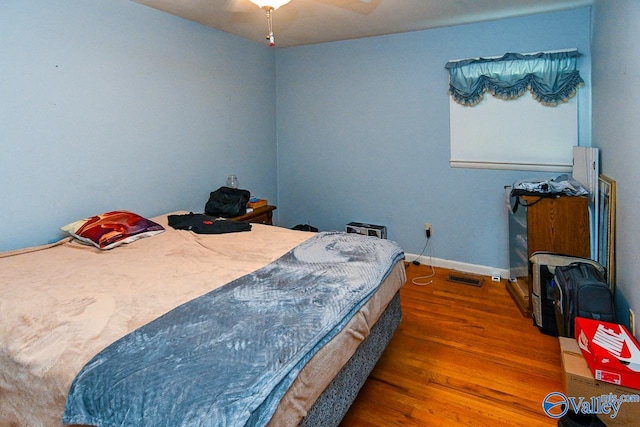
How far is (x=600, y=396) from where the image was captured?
1653 millimetres

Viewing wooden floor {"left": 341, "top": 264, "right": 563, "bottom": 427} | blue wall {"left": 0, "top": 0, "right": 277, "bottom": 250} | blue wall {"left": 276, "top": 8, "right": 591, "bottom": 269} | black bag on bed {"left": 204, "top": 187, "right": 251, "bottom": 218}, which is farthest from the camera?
blue wall {"left": 276, "top": 8, "right": 591, "bottom": 269}

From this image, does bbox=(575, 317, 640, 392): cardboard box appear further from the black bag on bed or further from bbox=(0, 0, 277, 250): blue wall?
bbox=(0, 0, 277, 250): blue wall

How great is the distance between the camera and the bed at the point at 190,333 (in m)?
1.04

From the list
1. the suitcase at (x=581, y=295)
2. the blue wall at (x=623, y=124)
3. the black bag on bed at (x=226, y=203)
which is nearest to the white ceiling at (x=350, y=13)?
the blue wall at (x=623, y=124)

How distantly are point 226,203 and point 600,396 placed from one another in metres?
2.78

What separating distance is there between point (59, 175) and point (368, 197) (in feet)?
9.21

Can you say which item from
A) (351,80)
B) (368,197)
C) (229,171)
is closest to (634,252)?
(368,197)

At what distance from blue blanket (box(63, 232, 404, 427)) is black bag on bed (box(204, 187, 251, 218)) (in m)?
1.54

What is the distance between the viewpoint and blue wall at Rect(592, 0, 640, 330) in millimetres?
1868

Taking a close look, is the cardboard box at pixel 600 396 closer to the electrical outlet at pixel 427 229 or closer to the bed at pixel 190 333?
the bed at pixel 190 333

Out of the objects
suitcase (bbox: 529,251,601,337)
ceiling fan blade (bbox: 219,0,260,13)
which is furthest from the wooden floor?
ceiling fan blade (bbox: 219,0,260,13)

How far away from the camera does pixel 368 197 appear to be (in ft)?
13.5

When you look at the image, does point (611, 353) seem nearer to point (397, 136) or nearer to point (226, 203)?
point (397, 136)

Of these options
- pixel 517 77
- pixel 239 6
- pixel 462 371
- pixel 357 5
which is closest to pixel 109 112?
pixel 239 6
